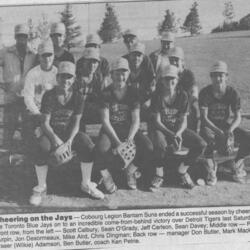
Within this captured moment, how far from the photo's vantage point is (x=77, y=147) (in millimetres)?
3537

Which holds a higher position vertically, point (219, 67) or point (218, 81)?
point (219, 67)

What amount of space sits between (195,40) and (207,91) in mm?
409

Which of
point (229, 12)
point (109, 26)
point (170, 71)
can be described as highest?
point (229, 12)

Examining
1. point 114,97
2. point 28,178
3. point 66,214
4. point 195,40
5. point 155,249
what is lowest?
point 155,249

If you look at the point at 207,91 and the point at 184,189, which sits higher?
the point at 207,91

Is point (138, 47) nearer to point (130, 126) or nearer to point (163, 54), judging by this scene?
point (163, 54)

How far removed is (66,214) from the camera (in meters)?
3.56

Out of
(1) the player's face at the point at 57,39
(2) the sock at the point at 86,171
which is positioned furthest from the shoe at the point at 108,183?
(1) the player's face at the point at 57,39

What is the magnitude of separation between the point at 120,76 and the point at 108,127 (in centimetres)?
39

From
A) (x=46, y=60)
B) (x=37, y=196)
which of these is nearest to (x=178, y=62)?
(x=46, y=60)

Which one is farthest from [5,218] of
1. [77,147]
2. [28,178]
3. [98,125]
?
[98,125]

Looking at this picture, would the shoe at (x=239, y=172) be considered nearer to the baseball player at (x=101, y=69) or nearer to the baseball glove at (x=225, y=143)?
the baseball glove at (x=225, y=143)

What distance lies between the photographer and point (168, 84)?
3.57 meters

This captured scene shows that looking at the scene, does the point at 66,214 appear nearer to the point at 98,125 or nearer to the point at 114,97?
the point at 98,125
